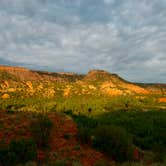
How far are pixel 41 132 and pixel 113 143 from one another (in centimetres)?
468

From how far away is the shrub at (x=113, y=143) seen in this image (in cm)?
1622

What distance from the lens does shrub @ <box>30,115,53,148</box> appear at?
16.4 m

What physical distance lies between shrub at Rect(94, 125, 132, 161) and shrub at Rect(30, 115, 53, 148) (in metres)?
3.34

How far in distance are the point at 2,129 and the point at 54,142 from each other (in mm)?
4089

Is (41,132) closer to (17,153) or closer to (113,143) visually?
(17,153)

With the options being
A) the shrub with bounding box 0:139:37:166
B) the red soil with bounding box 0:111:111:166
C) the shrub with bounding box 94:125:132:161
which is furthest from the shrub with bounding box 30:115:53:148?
the shrub with bounding box 94:125:132:161

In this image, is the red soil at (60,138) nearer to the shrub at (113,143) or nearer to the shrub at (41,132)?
the shrub at (41,132)

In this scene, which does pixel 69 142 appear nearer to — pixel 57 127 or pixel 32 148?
pixel 57 127

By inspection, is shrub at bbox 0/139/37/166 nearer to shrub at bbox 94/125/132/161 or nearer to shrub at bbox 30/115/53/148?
shrub at bbox 30/115/53/148

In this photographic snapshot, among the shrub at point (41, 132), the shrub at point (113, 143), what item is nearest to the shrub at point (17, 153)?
the shrub at point (41, 132)

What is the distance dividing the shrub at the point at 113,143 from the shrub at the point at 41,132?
11.0 feet

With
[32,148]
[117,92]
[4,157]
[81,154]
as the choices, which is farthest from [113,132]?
[117,92]

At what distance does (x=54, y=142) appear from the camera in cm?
1720

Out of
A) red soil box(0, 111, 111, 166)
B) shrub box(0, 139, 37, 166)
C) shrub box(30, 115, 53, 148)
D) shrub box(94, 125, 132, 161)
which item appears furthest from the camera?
shrub box(30, 115, 53, 148)
